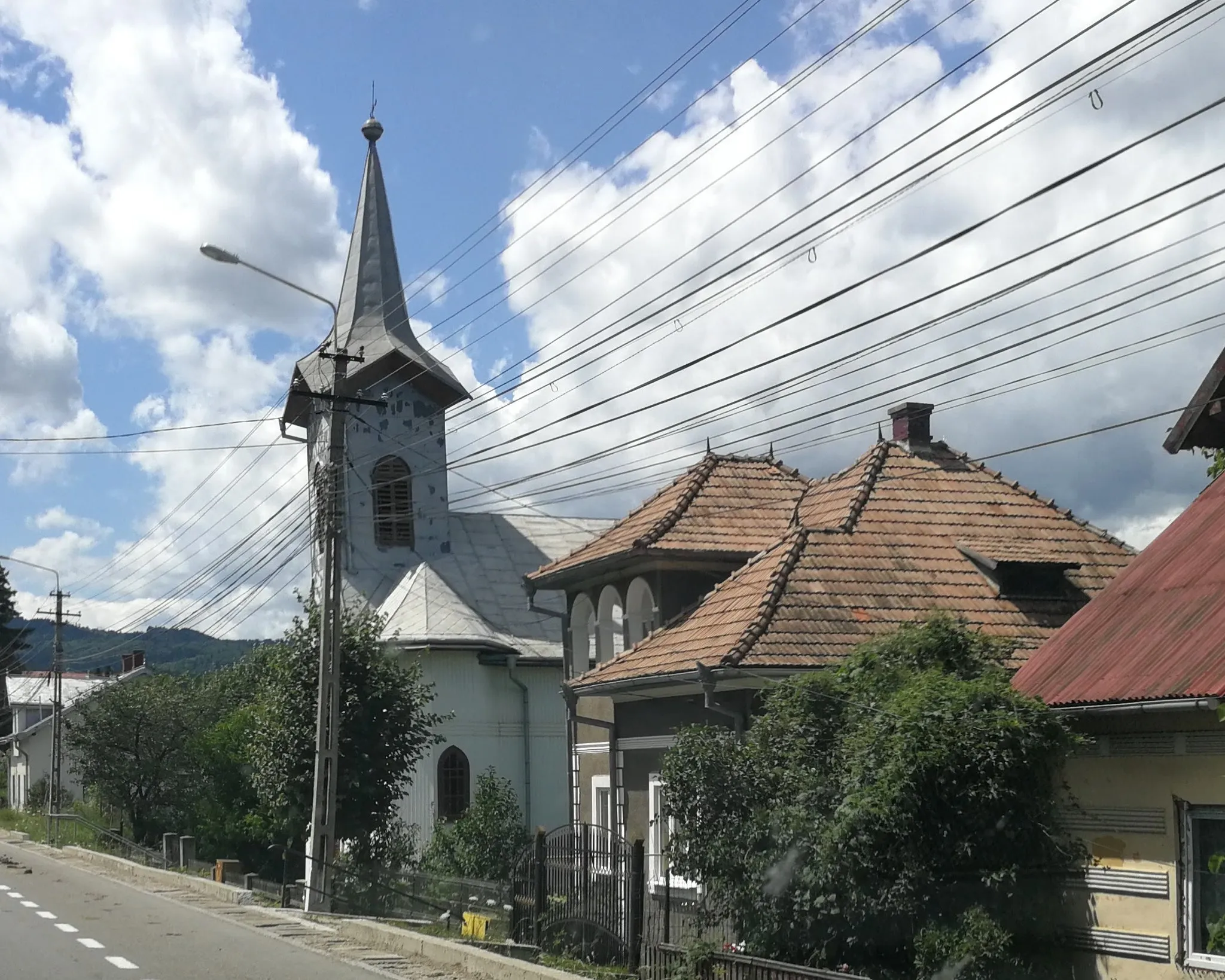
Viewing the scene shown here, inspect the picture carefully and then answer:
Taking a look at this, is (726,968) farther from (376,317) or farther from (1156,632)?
(376,317)

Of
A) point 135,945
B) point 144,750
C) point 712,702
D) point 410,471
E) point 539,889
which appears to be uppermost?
point 410,471

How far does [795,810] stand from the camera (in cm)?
1358

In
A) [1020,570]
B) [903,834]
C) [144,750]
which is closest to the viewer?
[903,834]

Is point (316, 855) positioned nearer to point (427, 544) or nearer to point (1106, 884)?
point (1106, 884)

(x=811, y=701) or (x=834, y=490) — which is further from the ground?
(x=834, y=490)

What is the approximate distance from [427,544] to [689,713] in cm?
2423

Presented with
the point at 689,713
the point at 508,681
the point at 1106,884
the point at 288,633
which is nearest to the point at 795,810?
the point at 1106,884

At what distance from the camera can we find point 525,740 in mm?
36219

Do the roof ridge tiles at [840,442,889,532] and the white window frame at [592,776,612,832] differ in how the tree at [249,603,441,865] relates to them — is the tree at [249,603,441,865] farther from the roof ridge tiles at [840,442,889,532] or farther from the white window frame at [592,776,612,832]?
the roof ridge tiles at [840,442,889,532]

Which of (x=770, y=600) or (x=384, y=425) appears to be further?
(x=384, y=425)

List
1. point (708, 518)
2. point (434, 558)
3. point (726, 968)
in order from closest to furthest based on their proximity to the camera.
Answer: point (726, 968), point (708, 518), point (434, 558)

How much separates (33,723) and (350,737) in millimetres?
62231

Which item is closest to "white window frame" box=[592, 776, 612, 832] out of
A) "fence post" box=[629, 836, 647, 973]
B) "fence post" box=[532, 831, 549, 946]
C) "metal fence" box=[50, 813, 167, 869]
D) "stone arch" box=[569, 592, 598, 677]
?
"stone arch" box=[569, 592, 598, 677]

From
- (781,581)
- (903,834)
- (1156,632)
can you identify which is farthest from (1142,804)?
(781,581)
